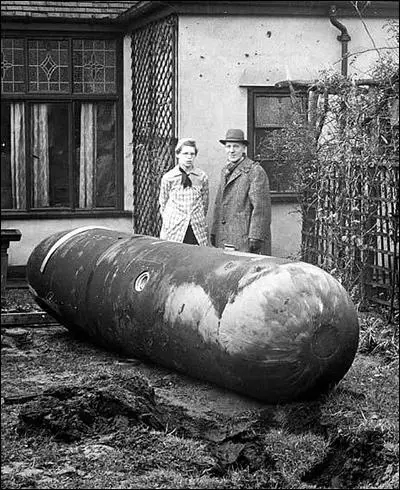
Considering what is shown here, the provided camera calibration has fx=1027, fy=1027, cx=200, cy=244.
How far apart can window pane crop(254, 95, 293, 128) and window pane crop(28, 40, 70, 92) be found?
2.74m

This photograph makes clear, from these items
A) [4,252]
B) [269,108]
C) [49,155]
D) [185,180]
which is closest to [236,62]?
[269,108]

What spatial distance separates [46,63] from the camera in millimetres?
13859

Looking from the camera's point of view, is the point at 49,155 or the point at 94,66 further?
the point at 49,155

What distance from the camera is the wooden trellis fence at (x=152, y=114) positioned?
12758 mm

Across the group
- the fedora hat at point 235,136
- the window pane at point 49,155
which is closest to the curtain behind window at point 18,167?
the window pane at point 49,155

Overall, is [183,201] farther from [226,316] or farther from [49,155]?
[49,155]

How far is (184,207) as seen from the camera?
10883 millimetres

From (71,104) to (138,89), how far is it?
963mm

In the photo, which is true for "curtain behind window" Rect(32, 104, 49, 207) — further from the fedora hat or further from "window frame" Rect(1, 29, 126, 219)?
the fedora hat

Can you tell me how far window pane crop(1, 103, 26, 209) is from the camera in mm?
14016

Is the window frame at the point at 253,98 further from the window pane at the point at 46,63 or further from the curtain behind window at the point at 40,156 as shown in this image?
the curtain behind window at the point at 40,156

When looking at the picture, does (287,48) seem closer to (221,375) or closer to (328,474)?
(221,375)

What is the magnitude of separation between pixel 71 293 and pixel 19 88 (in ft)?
16.9

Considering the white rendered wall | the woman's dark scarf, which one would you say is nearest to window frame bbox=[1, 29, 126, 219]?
the white rendered wall
